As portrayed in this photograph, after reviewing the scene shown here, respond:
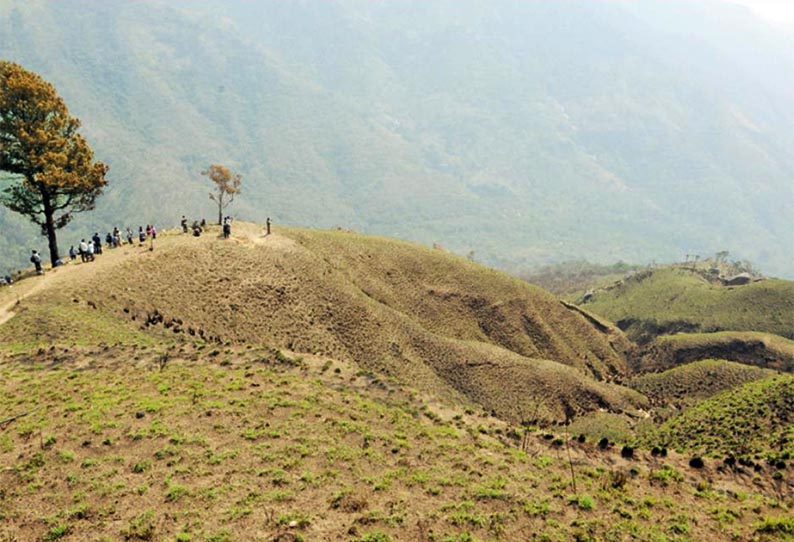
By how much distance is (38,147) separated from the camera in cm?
4841

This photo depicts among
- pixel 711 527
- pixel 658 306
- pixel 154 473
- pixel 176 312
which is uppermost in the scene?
pixel 176 312

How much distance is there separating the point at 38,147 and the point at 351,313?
113ft

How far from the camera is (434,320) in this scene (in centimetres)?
7150

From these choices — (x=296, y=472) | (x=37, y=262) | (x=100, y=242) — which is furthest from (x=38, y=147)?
(x=296, y=472)

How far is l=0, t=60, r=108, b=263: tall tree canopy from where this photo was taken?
4725 centimetres

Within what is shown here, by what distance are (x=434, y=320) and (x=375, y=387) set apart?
3328 cm

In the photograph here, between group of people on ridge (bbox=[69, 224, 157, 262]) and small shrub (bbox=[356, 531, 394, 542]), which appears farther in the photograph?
group of people on ridge (bbox=[69, 224, 157, 262])

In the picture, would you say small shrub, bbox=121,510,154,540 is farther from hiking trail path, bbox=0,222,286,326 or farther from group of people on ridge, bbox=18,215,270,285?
group of people on ridge, bbox=18,215,270,285

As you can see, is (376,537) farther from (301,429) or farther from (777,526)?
(777,526)

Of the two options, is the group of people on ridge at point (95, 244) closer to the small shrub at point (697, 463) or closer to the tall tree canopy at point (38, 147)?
the tall tree canopy at point (38, 147)

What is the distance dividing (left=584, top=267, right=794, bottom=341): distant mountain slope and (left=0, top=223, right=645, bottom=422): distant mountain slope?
32699mm

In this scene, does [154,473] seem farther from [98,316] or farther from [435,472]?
[98,316]

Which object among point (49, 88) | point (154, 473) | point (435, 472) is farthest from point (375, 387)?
point (49, 88)

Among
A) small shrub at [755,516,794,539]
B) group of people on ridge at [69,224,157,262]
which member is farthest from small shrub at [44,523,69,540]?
group of people on ridge at [69,224,157,262]
